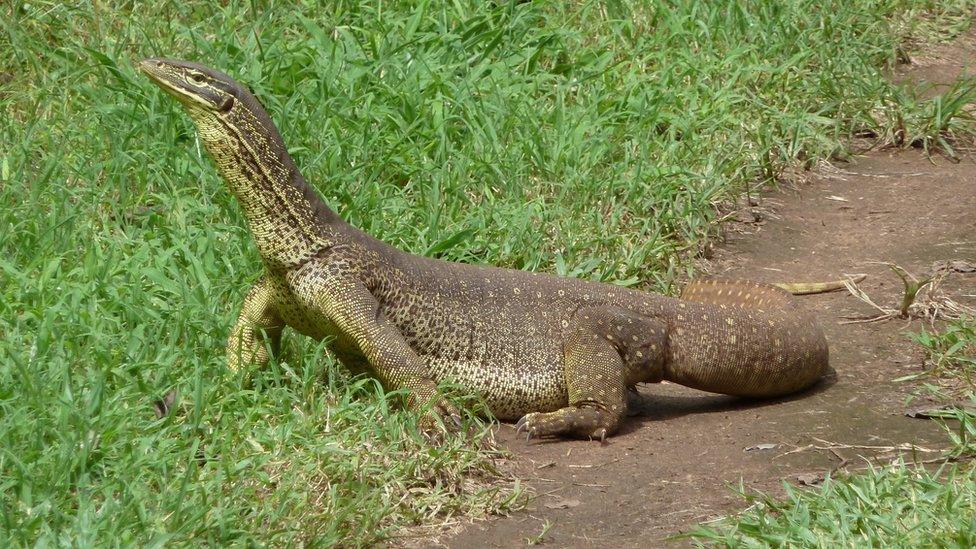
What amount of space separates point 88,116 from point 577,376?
119 inches

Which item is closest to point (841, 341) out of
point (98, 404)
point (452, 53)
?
point (452, 53)

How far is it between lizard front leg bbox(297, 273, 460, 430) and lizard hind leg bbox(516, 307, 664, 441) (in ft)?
1.68

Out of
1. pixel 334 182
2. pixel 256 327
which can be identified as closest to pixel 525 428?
pixel 256 327

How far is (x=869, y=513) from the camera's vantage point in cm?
396

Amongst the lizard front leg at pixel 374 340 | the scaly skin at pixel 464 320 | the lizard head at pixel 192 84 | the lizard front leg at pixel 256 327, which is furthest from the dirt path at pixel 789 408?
the lizard head at pixel 192 84

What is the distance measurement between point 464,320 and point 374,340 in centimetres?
56

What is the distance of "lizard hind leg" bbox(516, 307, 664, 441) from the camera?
203 inches

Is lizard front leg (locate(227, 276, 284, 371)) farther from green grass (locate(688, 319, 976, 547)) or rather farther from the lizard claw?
green grass (locate(688, 319, 976, 547))

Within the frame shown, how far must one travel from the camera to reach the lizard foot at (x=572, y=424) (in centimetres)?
514

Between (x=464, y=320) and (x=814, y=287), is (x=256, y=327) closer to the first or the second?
(x=464, y=320)

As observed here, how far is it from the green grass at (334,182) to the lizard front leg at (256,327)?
0.09 metres

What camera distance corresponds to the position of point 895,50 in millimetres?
8969

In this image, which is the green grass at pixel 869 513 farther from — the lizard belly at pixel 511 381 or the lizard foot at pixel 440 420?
the lizard belly at pixel 511 381

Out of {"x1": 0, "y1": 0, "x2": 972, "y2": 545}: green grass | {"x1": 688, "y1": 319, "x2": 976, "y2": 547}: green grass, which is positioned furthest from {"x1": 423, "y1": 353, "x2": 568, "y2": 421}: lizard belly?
{"x1": 688, "y1": 319, "x2": 976, "y2": 547}: green grass
